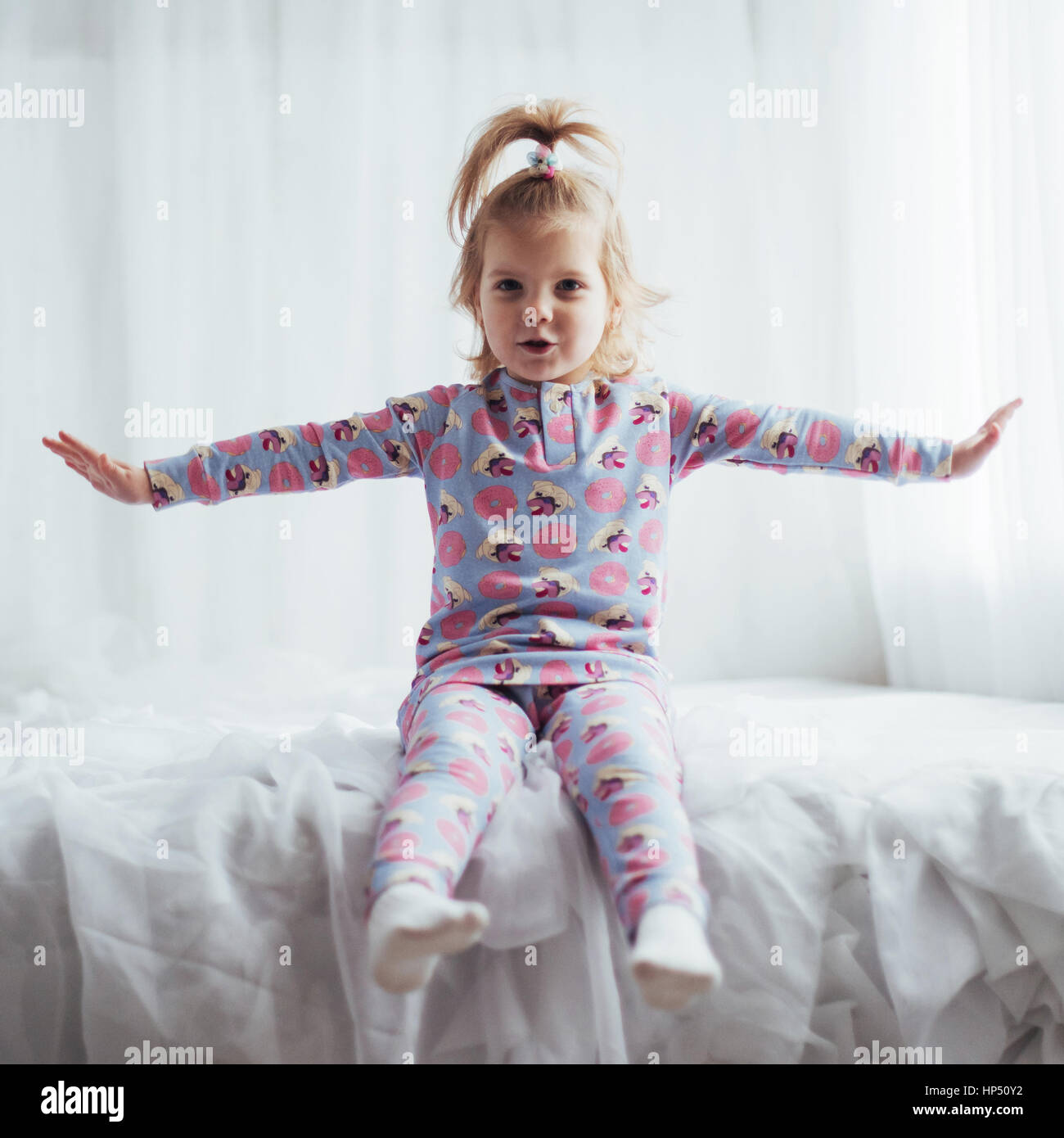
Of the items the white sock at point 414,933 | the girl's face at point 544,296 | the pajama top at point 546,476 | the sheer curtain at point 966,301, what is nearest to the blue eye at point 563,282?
the girl's face at point 544,296

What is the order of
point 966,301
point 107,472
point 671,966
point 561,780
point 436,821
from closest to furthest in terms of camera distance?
point 671,966
point 436,821
point 561,780
point 107,472
point 966,301

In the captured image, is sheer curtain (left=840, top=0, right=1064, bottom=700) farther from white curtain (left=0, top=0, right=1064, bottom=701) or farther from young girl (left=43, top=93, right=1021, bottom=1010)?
young girl (left=43, top=93, right=1021, bottom=1010)

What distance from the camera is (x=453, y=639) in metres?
1.09

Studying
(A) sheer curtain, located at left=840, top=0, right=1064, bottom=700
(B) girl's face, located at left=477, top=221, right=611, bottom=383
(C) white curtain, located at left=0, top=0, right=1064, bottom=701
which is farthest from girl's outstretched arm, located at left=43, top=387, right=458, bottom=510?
(A) sheer curtain, located at left=840, top=0, right=1064, bottom=700

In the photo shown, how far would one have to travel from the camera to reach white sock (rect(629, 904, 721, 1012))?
0.68m

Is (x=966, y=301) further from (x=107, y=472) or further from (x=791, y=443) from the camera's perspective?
(x=107, y=472)

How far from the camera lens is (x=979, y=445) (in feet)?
3.47

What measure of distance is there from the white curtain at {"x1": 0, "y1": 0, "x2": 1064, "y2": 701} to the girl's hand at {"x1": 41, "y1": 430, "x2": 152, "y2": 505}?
71 centimetres

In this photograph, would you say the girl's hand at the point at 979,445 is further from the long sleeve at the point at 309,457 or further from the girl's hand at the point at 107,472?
the girl's hand at the point at 107,472

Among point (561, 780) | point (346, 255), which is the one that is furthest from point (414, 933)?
point (346, 255)

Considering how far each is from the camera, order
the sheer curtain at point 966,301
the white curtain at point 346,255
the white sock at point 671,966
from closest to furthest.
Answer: the white sock at point 671,966
the sheer curtain at point 966,301
the white curtain at point 346,255

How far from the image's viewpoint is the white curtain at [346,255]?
1790 mm

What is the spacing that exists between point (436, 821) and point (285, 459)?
0.47 m

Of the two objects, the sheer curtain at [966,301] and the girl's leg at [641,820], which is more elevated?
the sheer curtain at [966,301]
